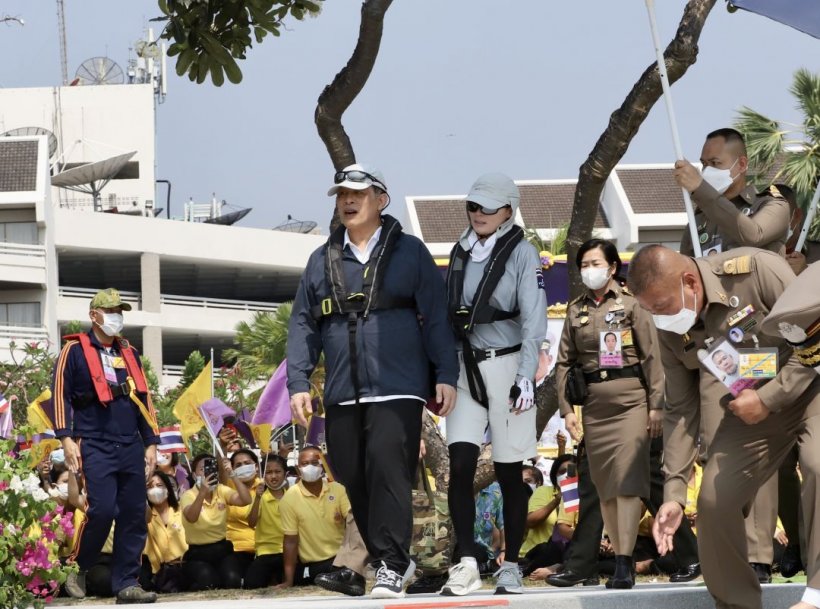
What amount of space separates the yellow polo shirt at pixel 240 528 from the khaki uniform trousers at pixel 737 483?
6.33 meters

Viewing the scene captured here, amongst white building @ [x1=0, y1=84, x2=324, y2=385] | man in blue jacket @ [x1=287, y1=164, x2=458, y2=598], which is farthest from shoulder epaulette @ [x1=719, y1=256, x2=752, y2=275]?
white building @ [x1=0, y1=84, x2=324, y2=385]

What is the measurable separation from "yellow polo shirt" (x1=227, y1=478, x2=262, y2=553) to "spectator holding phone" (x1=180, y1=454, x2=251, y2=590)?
60 mm

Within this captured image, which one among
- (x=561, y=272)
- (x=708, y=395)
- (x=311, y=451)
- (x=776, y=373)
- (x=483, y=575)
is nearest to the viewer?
(x=776, y=373)

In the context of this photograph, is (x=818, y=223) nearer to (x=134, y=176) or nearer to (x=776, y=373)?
(x=776, y=373)

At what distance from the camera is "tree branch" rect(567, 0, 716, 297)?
34.1ft

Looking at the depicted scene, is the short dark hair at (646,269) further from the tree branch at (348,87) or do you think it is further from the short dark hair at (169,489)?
the short dark hair at (169,489)

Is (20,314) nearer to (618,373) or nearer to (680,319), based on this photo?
(618,373)

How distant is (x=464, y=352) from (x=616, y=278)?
4.42ft

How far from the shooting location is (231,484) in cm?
1253

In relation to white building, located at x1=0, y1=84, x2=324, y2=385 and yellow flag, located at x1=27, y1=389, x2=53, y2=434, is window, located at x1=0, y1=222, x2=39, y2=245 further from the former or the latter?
yellow flag, located at x1=27, y1=389, x2=53, y2=434

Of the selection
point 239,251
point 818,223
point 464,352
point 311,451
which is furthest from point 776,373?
point 239,251

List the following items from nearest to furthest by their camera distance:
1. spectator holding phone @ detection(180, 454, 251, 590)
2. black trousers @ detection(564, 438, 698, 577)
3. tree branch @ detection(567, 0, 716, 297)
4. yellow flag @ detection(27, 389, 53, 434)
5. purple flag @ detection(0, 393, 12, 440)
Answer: black trousers @ detection(564, 438, 698, 577) → tree branch @ detection(567, 0, 716, 297) → spectator holding phone @ detection(180, 454, 251, 590) → yellow flag @ detection(27, 389, 53, 434) → purple flag @ detection(0, 393, 12, 440)

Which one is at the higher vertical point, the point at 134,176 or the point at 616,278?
the point at 134,176

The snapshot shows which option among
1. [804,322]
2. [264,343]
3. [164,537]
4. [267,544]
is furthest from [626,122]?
[264,343]
